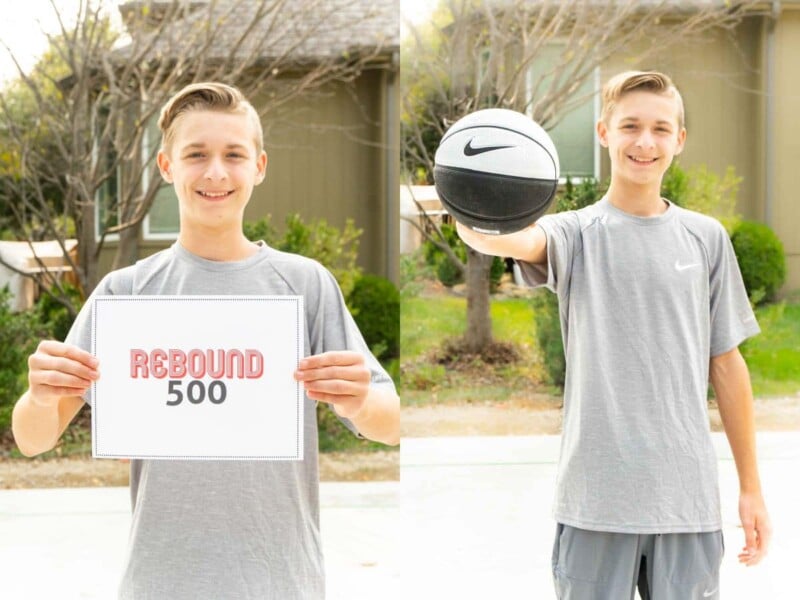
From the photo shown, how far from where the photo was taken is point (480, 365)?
20.9 feet

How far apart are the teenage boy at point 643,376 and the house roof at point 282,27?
4111mm

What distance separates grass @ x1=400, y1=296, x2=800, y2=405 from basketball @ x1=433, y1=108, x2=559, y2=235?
14.2ft

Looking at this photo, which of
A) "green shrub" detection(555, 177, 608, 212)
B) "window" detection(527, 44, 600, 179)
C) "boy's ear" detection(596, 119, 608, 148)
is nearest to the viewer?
"boy's ear" detection(596, 119, 608, 148)

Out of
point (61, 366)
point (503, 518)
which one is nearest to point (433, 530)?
point (503, 518)

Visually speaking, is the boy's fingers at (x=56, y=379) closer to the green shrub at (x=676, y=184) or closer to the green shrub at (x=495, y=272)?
the green shrub at (x=676, y=184)

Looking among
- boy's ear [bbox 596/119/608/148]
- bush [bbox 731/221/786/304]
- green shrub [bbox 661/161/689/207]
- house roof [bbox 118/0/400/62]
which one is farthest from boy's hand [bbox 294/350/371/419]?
house roof [bbox 118/0/400/62]

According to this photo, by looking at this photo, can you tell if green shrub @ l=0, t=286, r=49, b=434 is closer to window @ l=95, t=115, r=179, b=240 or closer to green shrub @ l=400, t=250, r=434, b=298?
window @ l=95, t=115, r=179, b=240

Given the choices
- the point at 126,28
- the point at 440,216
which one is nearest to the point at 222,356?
the point at 440,216

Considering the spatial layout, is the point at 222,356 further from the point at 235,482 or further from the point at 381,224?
the point at 381,224

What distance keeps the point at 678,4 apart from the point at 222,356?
478cm

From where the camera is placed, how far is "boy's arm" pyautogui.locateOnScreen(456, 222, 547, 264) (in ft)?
6.06

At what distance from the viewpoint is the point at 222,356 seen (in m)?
1.83

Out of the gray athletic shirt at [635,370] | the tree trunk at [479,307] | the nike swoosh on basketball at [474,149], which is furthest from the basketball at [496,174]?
the tree trunk at [479,307]

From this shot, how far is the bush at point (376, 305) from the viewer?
6.34 meters
